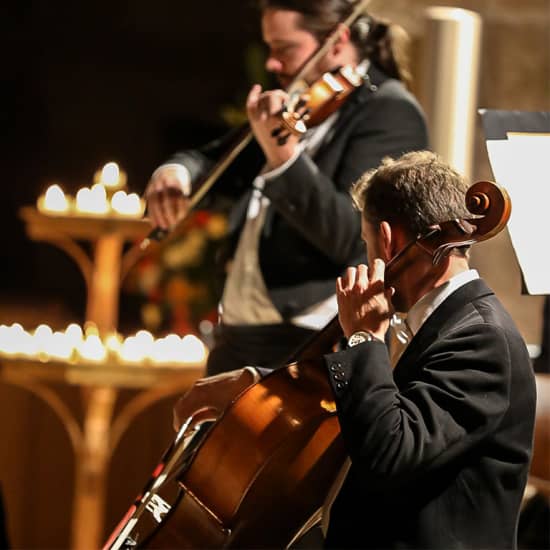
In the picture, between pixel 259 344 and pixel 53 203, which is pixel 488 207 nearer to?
pixel 259 344

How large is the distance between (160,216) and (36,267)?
7.09 ft

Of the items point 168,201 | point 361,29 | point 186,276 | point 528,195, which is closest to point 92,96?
point 186,276

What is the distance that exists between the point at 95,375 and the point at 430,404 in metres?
1.81

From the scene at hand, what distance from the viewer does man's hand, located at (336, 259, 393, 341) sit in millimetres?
1843

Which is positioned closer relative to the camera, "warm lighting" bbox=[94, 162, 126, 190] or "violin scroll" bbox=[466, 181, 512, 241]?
"violin scroll" bbox=[466, 181, 512, 241]

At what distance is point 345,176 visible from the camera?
2.71 meters

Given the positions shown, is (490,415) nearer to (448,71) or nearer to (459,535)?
(459,535)

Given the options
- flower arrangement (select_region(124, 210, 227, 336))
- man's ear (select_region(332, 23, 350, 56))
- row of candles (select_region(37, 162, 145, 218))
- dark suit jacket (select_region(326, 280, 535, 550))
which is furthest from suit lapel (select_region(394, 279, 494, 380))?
flower arrangement (select_region(124, 210, 227, 336))

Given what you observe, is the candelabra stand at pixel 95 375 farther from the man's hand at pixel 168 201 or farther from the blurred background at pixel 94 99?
the blurred background at pixel 94 99

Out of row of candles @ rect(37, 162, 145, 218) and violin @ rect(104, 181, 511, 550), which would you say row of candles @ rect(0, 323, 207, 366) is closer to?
row of candles @ rect(37, 162, 145, 218)

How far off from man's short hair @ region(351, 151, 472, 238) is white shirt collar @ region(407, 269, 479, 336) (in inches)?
3.4

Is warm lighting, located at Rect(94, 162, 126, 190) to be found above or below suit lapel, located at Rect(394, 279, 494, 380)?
above

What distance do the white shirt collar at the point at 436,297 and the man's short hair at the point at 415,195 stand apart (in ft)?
0.28

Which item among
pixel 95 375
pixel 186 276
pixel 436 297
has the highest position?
pixel 436 297
